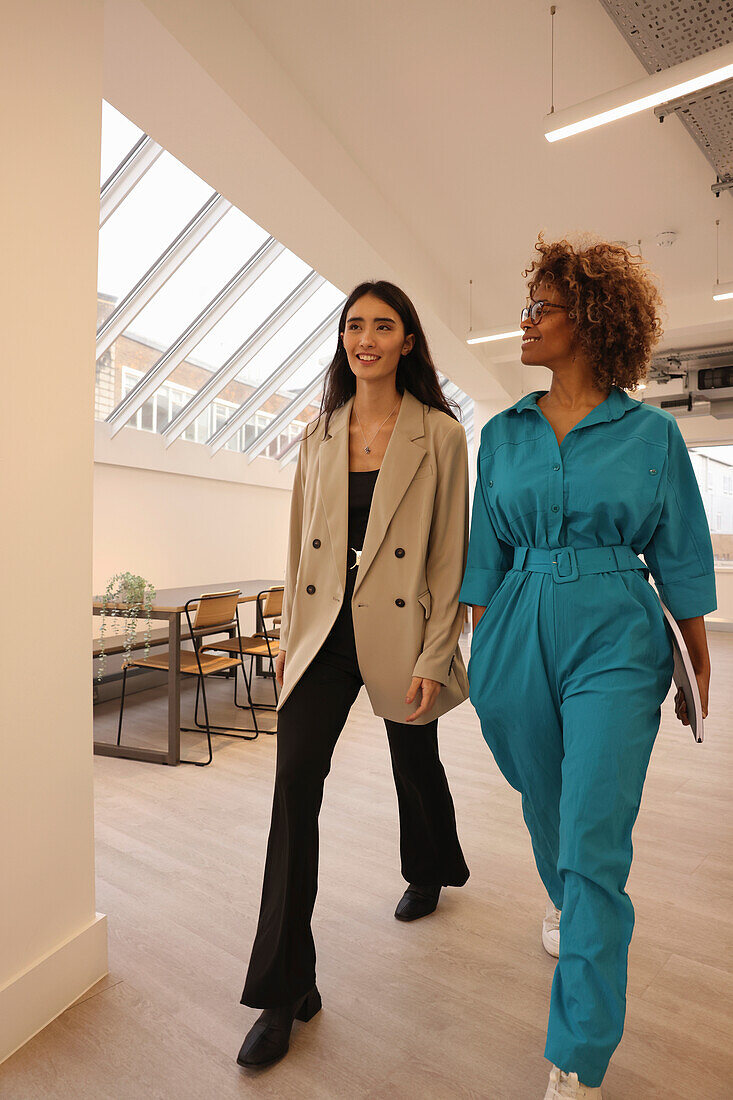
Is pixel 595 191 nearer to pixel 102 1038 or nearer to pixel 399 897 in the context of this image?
pixel 399 897

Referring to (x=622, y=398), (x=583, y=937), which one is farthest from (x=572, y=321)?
(x=583, y=937)

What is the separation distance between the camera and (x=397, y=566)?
162 cm

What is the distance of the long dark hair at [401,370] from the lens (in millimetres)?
1738

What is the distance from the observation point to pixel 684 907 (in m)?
2.14

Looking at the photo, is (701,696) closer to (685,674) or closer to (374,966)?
(685,674)

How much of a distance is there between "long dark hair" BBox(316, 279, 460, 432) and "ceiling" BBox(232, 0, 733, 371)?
2.44 metres

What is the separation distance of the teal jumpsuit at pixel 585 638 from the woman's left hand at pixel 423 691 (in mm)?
100

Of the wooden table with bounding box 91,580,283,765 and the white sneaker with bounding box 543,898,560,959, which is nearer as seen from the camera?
the white sneaker with bounding box 543,898,560,959

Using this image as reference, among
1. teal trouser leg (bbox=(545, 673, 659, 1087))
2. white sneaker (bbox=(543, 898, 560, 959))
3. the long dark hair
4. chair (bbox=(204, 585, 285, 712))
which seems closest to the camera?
teal trouser leg (bbox=(545, 673, 659, 1087))

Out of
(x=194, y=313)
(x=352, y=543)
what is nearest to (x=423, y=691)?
(x=352, y=543)

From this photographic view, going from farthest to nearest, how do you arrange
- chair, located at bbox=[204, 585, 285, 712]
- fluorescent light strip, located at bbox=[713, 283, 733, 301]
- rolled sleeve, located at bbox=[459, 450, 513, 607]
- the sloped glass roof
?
fluorescent light strip, located at bbox=[713, 283, 733, 301]
chair, located at bbox=[204, 585, 285, 712]
the sloped glass roof
rolled sleeve, located at bbox=[459, 450, 513, 607]

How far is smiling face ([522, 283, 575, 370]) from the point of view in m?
1.54

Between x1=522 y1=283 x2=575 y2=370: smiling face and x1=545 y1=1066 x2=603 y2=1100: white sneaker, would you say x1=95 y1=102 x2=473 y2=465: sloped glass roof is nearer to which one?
x1=522 y1=283 x2=575 y2=370: smiling face

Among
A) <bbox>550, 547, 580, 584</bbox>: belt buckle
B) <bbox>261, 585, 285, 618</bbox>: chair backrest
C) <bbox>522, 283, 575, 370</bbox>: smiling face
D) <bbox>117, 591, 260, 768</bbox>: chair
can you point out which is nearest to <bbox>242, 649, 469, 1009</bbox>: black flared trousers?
<bbox>550, 547, 580, 584</bbox>: belt buckle
